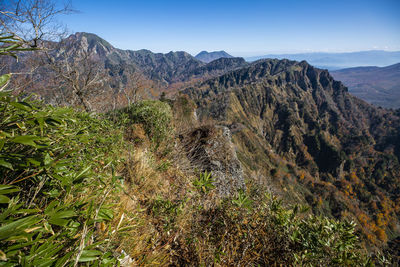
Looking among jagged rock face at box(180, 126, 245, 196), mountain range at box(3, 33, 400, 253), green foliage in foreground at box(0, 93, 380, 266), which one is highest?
green foliage in foreground at box(0, 93, 380, 266)

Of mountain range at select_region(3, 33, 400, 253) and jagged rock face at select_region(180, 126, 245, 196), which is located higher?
A: jagged rock face at select_region(180, 126, 245, 196)

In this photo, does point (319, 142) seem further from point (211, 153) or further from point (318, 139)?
point (211, 153)

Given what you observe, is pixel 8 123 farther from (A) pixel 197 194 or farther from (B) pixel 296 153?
(B) pixel 296 153

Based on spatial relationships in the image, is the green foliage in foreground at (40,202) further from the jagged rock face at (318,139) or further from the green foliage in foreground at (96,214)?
the jagged rock face at (318,139)

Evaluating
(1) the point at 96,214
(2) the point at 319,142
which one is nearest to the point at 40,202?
(1) the point at 96,214

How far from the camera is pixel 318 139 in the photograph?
125625mm

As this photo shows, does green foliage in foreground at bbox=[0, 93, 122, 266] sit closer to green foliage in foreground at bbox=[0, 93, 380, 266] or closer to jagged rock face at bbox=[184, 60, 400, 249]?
green foliage in foreground at bbox=[0, 93, 380, 266]

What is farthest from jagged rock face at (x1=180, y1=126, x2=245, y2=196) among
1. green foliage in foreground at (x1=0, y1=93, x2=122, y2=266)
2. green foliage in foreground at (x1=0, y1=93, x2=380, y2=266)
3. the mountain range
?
the mountain range

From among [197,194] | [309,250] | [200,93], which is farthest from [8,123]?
[200,93]

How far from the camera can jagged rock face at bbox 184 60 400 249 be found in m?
84.0

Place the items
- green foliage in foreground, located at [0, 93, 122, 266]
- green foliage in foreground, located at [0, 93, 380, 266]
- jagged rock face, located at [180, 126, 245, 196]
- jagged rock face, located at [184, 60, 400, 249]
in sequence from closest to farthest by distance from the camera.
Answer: green foliage in foreground, located at [0, 93, 122, 266] → green foliage in foreground, located at [0, 93, 380, 266] → jagged rock face, located at [180, 126, 245, 196] → jagged rock face, located at [184, 60, 400, 249]

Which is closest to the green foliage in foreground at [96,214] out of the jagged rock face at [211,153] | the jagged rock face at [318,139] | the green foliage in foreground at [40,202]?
the green foliage in foreground at [40,202]

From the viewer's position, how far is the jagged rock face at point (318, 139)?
3308 inches

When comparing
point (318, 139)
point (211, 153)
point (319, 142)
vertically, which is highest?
point (211, 153)
